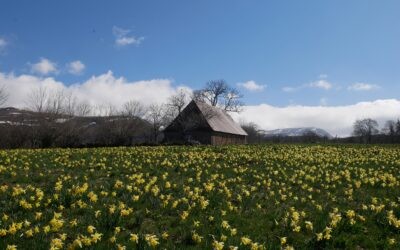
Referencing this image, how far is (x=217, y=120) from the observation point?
69.2 meters

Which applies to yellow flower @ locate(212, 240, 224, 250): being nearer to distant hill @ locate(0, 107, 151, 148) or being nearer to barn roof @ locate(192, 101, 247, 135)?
distant hill @ locate(0, 107, 151, 148)

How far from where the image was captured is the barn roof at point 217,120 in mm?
65625

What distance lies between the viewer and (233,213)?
352 inches

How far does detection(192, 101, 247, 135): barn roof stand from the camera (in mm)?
65625

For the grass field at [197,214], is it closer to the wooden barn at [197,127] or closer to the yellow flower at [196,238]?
the yellow flower at [196,238]

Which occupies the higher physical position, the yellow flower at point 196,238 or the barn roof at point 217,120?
the barn roof at point 217,120

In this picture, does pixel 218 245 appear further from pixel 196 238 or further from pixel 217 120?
pixel 217 120

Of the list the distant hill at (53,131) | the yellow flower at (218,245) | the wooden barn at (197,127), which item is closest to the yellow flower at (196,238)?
the yellow flower at (218,245)

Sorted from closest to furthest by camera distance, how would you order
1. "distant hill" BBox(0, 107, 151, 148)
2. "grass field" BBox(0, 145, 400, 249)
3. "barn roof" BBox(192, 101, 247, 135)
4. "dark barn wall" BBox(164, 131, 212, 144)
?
"grass field" BBox(0, 145, 400, 249) < "distant hill" BBox(0, 107, 151, 148) < "dark barn wall" BBox(164, 131, 212, 144) < "barn roof" BBox(192, 101, 247, 135)

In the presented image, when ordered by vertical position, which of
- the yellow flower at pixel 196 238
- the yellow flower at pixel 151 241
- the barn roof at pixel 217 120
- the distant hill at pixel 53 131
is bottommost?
the yellow flower at pixel 196 238

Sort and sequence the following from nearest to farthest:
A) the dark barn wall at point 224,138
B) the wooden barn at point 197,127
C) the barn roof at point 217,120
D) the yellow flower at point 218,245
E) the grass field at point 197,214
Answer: the yellow flower at point 218,245 < the grass field at point 197,214 < the wooden barn at point 197,127 < the dark barn wall at point 224,138 < the barn roof at point 217,120

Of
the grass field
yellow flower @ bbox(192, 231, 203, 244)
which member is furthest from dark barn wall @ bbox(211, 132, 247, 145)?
yellow flower @ bbox(192, 231, 203, 244)

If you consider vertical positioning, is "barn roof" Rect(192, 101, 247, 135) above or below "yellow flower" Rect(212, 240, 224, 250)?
above

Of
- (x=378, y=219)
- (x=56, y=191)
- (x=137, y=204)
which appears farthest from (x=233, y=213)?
(x=56, y=191)
